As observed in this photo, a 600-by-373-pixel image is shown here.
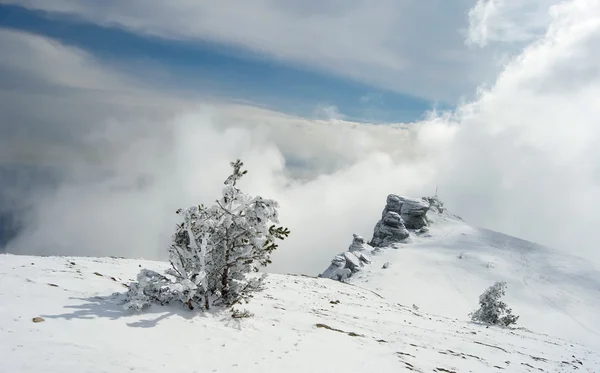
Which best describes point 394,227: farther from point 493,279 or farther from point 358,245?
point 493,279

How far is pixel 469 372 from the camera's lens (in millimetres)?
12180

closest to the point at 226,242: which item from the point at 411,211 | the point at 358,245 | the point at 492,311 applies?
the point at 492,311

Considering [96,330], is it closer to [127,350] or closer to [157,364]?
[127,350]

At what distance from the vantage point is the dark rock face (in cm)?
8044

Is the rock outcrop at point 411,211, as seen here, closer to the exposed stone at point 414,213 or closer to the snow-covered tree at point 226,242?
the exposed stone at point 414,213

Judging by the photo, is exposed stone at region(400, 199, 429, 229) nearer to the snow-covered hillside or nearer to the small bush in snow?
the snow-covered hillside

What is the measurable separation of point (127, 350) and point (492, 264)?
67.2 metres

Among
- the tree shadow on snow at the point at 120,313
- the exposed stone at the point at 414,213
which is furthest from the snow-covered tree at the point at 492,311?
the exposed stone at the point at 414,213

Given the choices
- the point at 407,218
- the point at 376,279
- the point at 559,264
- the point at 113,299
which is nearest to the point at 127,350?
the point at 113,299

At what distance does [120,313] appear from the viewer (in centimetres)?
1048

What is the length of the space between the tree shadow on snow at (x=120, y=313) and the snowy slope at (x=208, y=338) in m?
0.03

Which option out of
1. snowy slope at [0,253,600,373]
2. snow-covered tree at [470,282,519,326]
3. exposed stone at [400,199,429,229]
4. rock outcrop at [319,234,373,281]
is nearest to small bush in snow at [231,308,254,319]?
snowy slope at [0,253,600,373]

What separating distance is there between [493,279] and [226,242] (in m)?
57.8

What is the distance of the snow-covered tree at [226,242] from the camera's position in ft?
39.9
